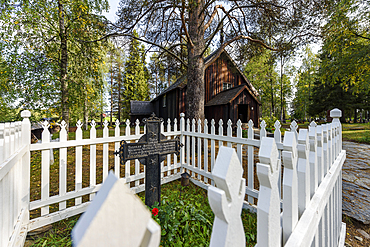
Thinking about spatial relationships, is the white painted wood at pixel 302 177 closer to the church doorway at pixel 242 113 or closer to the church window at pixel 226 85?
the church doorway at pixel 242 113

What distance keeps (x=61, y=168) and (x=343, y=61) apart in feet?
33.1

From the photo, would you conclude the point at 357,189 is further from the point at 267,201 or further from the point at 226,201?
the point at 226,201

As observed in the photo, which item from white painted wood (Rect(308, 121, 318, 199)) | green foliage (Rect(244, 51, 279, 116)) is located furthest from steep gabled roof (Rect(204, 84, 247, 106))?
green foliage (Rect(244, 51, 279, 116))

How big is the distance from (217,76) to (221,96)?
2.08m

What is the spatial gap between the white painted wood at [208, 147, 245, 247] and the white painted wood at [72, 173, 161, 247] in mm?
260

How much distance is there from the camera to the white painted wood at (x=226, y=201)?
542mm

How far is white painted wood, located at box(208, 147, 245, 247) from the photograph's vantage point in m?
0.54

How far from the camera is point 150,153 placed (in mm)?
2879

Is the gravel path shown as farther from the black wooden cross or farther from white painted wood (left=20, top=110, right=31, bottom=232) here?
white painted wood (left=20, top=110, right=31, bottom=232)

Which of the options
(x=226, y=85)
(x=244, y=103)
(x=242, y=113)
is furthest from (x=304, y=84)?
(x=244, y=103)

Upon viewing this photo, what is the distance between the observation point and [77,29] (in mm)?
4977

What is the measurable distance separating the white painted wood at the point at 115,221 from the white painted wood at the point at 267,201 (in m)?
0.59

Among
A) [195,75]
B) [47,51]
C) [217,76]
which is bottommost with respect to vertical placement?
[195,75]

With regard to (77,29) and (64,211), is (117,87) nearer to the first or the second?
(77,29)
